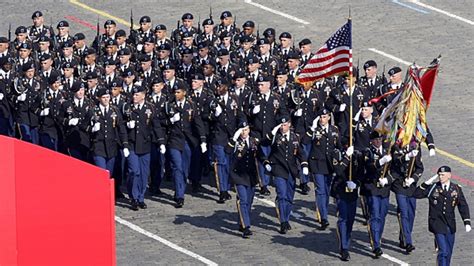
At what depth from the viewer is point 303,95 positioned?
99.9 ft

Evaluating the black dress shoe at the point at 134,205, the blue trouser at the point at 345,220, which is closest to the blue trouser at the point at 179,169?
the black dress shoe at the point at 134,205

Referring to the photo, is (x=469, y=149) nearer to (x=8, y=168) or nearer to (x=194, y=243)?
(x=194, y=243)

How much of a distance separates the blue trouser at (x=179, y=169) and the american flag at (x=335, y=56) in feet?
11.8

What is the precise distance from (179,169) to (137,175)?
0.83 meters

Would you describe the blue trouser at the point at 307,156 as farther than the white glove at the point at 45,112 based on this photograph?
No

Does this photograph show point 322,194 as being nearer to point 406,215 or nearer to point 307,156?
point 307,156

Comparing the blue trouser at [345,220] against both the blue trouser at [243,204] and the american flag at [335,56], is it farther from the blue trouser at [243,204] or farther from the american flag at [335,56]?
the american flag at [335,56]

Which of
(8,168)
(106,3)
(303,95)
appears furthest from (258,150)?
(106,3)

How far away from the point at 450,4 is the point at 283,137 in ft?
53.0

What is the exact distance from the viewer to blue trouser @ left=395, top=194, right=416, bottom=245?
1056 inches

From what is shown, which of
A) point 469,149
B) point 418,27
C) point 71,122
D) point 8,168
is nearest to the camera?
point 8,168

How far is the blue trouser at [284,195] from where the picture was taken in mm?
27719

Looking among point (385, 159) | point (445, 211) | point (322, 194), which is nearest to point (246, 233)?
point (322, 194)

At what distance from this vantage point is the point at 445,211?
82.0 feet
